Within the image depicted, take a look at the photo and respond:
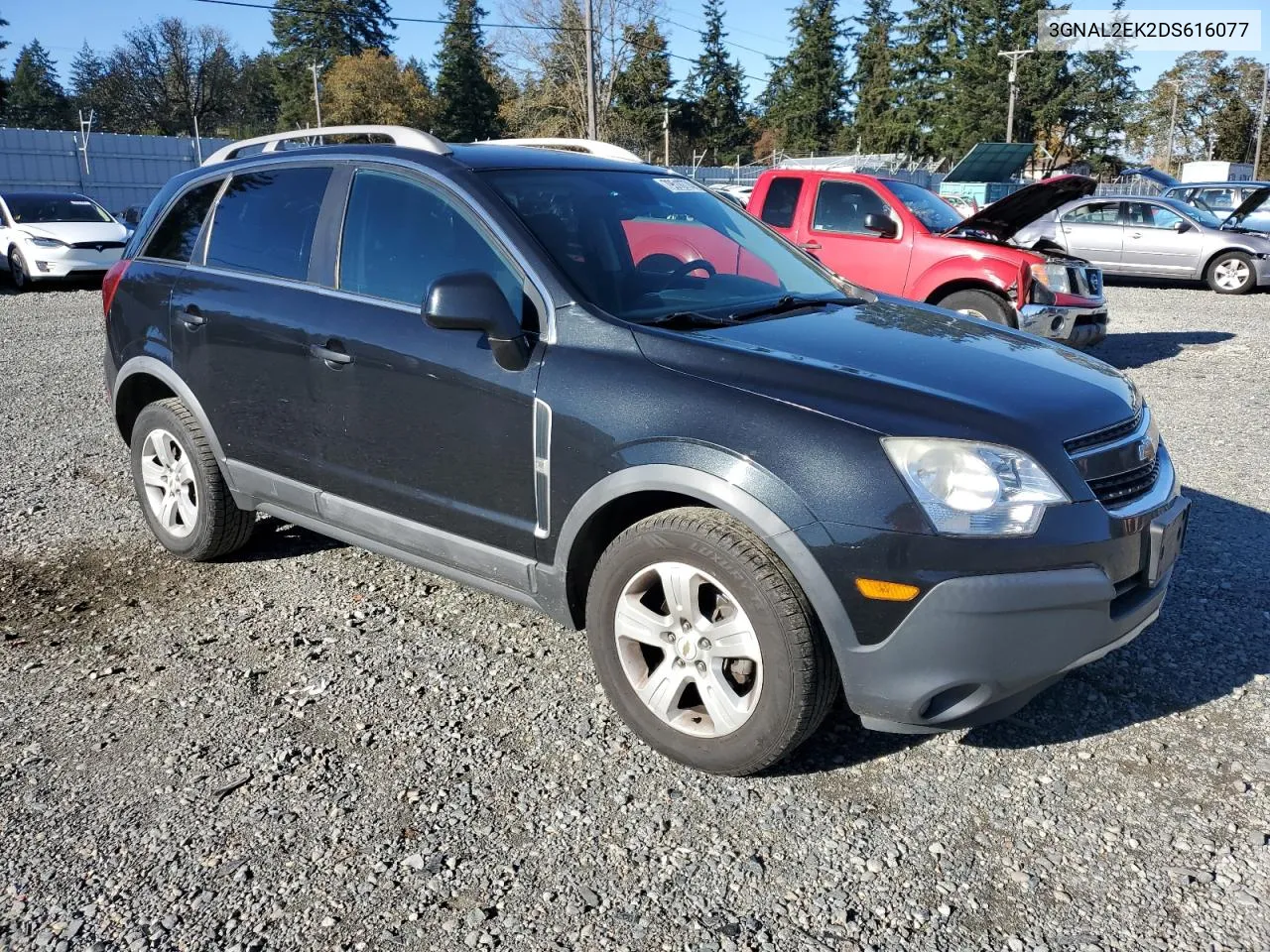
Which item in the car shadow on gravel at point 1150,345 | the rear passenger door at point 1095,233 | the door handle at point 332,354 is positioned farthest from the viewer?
the rear passenger door at point 1095,233

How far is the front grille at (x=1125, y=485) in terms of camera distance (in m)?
2.86

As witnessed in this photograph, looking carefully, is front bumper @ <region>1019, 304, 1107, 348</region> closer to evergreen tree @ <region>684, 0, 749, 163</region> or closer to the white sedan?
the white sedan

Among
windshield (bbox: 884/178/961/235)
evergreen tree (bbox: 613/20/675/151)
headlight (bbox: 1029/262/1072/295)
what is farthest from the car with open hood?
evergreen tree (bbox: 613/20/675/151)

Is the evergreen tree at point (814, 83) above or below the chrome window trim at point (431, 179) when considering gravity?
above

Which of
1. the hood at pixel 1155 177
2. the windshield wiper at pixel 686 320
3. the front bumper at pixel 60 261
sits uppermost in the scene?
the hood at pixel 1155 177

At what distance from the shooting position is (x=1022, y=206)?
966cm

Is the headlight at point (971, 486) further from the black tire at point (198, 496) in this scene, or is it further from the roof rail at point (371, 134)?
the black tire at point (198, 496)

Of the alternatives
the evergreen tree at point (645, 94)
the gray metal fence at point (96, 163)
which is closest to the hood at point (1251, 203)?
the gray metal fence at point (96, 163)

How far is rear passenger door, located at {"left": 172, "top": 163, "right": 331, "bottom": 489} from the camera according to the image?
4020 millimetres

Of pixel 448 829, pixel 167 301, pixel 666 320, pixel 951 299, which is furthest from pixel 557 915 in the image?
pixel 951 299

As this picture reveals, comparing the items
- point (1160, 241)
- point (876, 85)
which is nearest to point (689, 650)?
point (1160, 241)

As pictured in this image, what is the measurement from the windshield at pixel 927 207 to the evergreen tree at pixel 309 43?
72.5 metres

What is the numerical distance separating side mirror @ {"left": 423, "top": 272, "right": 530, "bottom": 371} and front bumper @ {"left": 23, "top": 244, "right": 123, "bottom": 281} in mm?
15341

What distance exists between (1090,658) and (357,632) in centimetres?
264
